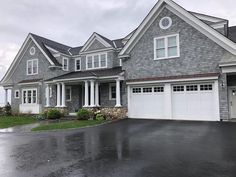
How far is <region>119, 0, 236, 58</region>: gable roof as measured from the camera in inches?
600

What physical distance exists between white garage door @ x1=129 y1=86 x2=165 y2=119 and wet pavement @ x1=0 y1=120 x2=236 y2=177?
25.0ft

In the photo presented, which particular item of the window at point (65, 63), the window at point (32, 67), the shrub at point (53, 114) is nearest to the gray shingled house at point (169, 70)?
the shrub at point (53, 114)

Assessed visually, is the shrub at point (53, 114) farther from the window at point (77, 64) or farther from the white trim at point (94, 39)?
the white trim at point (94, 39)

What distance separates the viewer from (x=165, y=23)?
1777cm

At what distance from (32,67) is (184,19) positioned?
60.7ft

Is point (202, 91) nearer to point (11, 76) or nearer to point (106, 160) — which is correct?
point (106, 160)

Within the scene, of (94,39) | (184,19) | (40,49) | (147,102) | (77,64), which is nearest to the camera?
(184,19)

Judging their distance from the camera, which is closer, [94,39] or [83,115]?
[83,115]

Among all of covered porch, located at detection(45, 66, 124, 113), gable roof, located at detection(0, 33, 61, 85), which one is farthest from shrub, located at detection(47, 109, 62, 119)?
gable roof, located at detection(0, 33, 61, 85)

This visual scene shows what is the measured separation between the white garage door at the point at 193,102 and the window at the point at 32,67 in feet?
55.7

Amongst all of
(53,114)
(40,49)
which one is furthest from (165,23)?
(40,49)

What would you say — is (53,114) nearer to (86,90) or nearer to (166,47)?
(86,90)

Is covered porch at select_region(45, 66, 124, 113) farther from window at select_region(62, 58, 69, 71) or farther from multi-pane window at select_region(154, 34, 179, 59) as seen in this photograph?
multi-pane window at select_region(154, 34, 179, 59)

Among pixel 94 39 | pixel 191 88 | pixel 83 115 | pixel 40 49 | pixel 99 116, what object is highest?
pixel 94 39
